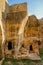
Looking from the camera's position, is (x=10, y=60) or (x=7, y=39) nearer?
(x=10, y=60)

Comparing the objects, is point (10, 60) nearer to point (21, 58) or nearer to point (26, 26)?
point (21, 58)

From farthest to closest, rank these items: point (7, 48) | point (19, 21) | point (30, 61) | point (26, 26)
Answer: point (26, 26) → point (19, 21) → point (7, 48) → point (30, 61)

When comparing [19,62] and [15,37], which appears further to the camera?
[15,37]

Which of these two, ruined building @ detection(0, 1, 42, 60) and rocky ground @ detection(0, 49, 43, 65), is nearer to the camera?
rocky ground @ detection(0, 49, 43, 65)

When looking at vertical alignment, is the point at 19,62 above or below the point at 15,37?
below

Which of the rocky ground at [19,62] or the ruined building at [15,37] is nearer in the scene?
the rocky ground at [19,62]

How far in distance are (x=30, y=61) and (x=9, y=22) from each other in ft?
Answer: 9.52

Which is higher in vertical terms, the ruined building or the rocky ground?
the ruined building

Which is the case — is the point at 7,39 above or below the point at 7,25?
below

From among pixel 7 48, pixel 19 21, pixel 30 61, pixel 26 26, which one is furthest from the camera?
pixel 26 26

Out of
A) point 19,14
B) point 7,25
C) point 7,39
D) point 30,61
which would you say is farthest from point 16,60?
point 19,14

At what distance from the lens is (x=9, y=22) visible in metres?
8.20

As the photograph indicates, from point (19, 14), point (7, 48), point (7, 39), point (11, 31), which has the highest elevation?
point (19, 14)

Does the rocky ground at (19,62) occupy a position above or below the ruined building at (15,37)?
below
